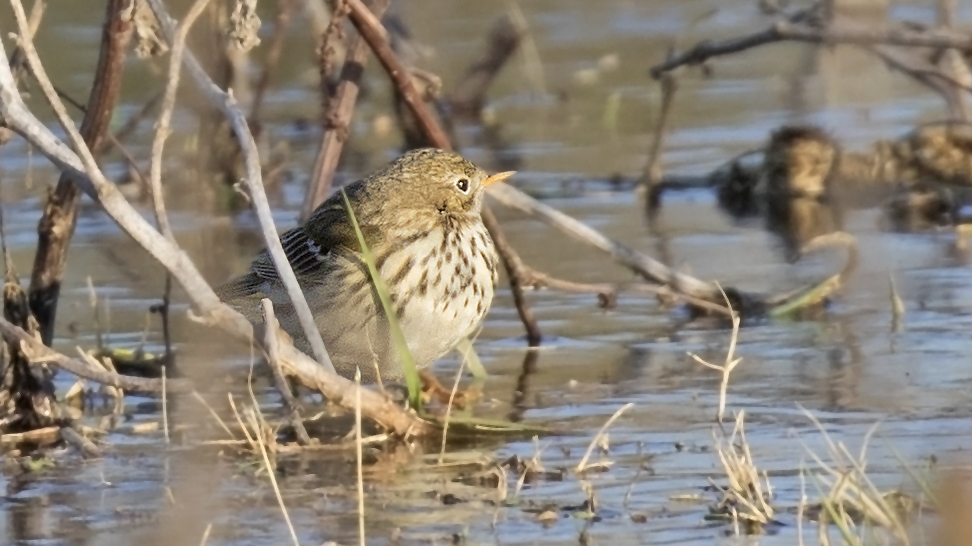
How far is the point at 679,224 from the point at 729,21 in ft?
21.9

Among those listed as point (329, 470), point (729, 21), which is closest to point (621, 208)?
point (329, 470)

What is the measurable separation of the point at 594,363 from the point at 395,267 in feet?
4.09

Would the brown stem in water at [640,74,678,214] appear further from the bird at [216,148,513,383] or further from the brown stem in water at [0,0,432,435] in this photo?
the brown stem in water at [0,0,432,435]

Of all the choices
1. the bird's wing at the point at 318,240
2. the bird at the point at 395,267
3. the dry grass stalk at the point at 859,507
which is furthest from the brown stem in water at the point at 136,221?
the dry grass stalk at the point at 859,507

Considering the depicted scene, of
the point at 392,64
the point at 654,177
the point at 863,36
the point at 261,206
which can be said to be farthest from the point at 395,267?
the point at 654,177

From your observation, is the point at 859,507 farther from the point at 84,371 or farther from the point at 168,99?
the point at 84,371

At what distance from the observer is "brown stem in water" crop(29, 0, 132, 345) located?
21.7 ft

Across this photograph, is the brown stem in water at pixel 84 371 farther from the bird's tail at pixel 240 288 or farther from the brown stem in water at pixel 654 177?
the brown stem in water at pixel 654 177

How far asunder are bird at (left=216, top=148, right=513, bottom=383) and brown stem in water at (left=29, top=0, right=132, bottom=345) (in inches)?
24.6

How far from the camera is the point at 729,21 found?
1612cm

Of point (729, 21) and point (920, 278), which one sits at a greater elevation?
point (729, 21)

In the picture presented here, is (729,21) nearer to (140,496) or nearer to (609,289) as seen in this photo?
(609,289)

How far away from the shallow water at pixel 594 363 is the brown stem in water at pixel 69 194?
1.50 feet

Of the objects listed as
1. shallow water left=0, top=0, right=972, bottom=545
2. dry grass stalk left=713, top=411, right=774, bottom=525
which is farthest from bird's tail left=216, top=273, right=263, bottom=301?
dry grass stalk left=713, top=411, right=774, bottom=525
